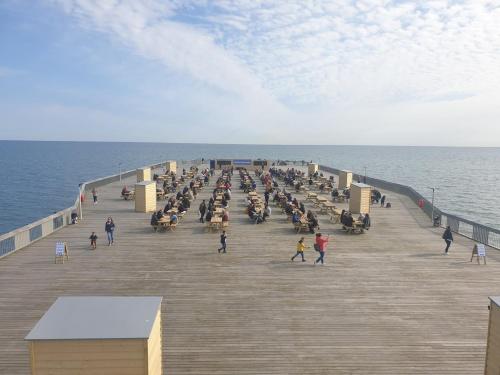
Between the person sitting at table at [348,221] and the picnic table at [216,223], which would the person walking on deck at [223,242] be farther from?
the person sitting at table at [348,221]

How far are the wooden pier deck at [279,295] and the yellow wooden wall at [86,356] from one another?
2.04m

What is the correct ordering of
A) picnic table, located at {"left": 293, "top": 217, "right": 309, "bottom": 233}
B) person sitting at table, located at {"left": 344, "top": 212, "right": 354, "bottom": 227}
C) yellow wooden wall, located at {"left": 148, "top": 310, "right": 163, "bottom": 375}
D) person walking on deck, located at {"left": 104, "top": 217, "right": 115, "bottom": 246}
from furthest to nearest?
picnic table, located at {"left": 293, "top": 217, "right": 309, "bottom": 233} → person sitting at table, located at {"left": 344, "top": 212, "right": 354, "bottom": 227} → person walking on deck, located at {"left": 104, "top": 217, "right": 115, "bottom": 246} → yellow wooden wall, located at {"left": 148, "top": 310, "right": 163, "bottom": 375}

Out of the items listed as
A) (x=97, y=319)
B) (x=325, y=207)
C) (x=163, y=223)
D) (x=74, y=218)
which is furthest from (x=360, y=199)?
(x=97, y=319)

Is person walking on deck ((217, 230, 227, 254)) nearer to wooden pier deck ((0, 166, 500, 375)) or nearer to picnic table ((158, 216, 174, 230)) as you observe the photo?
wooden pier deck ((0, 166, 500, 375))

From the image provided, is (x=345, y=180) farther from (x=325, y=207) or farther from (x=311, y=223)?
(x=311, y=223)

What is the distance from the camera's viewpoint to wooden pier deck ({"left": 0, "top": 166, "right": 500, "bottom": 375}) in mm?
7605

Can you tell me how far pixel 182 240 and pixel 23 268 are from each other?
608cm

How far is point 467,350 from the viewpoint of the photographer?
7945mm

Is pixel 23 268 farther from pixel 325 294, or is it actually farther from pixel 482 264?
pixel 482 264

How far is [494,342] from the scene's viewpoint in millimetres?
6266

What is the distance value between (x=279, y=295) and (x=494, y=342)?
5.41 metres

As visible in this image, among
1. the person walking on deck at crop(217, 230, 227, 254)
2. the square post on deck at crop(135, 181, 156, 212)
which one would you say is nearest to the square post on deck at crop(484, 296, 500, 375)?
the person walking on deck at crop(217, 230, 227, 254)

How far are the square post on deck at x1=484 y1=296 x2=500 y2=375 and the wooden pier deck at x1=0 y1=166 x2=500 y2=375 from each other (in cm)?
99

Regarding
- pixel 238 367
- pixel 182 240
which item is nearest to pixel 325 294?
pixel 238 367
